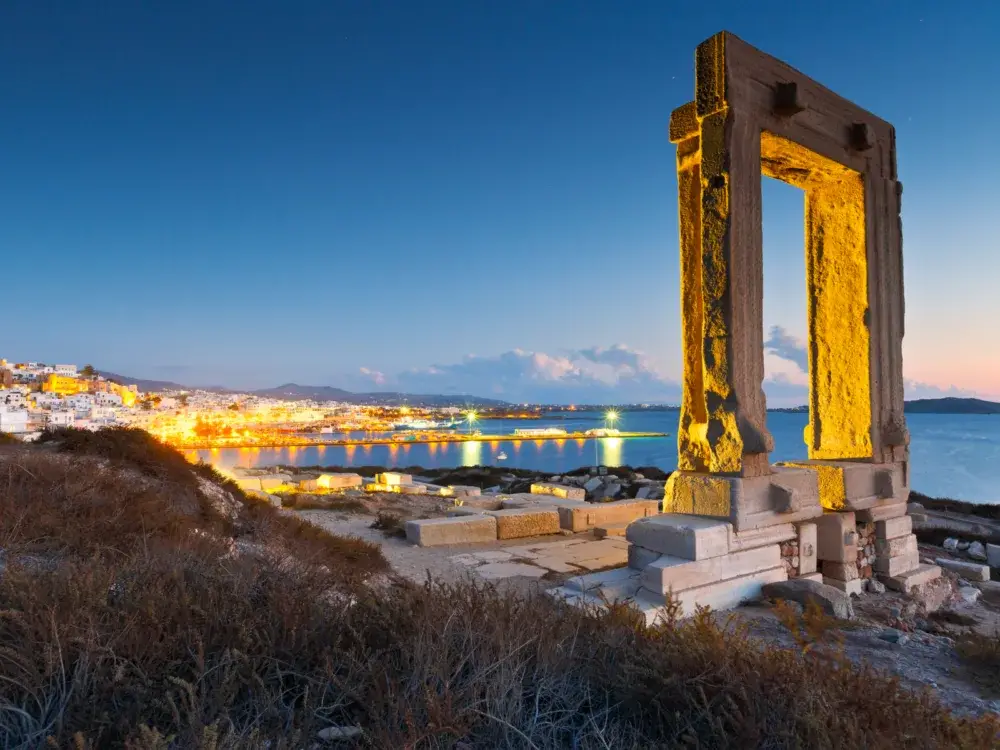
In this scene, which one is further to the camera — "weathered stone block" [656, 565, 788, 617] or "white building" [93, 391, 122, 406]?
"white building" [93, 391, 122, 406]

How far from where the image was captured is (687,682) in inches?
92.2

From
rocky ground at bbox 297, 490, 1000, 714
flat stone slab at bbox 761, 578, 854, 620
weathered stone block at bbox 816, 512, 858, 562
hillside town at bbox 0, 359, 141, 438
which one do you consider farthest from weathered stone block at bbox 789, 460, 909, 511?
hillside town at bbox 0, 359, 141, 438

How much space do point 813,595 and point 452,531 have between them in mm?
5169

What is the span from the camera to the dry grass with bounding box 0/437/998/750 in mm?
1989

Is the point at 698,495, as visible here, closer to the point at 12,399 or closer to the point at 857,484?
the point at 857,484

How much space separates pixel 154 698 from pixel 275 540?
4.92 meters

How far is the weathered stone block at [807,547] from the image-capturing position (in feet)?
21.8

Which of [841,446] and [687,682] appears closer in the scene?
[687,682]

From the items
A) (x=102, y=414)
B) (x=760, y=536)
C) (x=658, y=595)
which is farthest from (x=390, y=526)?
(x=102, y=414)

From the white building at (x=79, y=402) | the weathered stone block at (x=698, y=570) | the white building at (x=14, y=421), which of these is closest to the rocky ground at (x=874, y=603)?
the weathered stone block at (x=698, y=570)

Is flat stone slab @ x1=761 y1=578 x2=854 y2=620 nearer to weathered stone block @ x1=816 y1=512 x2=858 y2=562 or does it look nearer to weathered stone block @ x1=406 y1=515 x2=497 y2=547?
weathered stone block @ x1=816 y1=512 x2=858 y2=562

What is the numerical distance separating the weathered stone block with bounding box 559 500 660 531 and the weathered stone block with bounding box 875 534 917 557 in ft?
12.0

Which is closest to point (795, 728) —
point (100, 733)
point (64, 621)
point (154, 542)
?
point (100, 733)

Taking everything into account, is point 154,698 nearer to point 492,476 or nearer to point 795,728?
point 795,728
